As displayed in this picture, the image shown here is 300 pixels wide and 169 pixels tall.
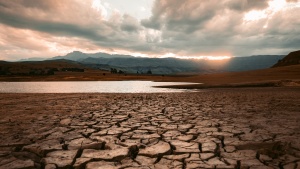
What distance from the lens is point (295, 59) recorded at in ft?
221

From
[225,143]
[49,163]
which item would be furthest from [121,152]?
[225,143]

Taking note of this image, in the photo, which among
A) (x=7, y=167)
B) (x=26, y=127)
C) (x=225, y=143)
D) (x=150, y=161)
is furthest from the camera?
(x=26, y=127)

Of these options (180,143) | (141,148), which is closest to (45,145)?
(141,148)

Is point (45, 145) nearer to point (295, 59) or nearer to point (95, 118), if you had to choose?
point (95, 118)

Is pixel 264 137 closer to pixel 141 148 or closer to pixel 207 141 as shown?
pixel 207 141

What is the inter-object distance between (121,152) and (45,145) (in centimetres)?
142

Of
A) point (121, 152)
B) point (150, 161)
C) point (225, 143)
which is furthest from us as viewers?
point (225, 143)

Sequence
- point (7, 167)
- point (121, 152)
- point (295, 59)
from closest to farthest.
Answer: point (7, 167), point (121, 152), point (295, 59)

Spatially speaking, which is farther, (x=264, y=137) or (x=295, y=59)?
(x=295, y=59)

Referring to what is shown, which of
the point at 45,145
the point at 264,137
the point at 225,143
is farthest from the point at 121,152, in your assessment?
the point at 264,137

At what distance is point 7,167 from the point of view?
3059 mm

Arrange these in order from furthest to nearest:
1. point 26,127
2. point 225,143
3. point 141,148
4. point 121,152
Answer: point 26,127 < point 225,143 < point 141,148 < point 121,152

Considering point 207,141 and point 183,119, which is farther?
point 183,119

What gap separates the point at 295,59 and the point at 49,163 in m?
78.0
